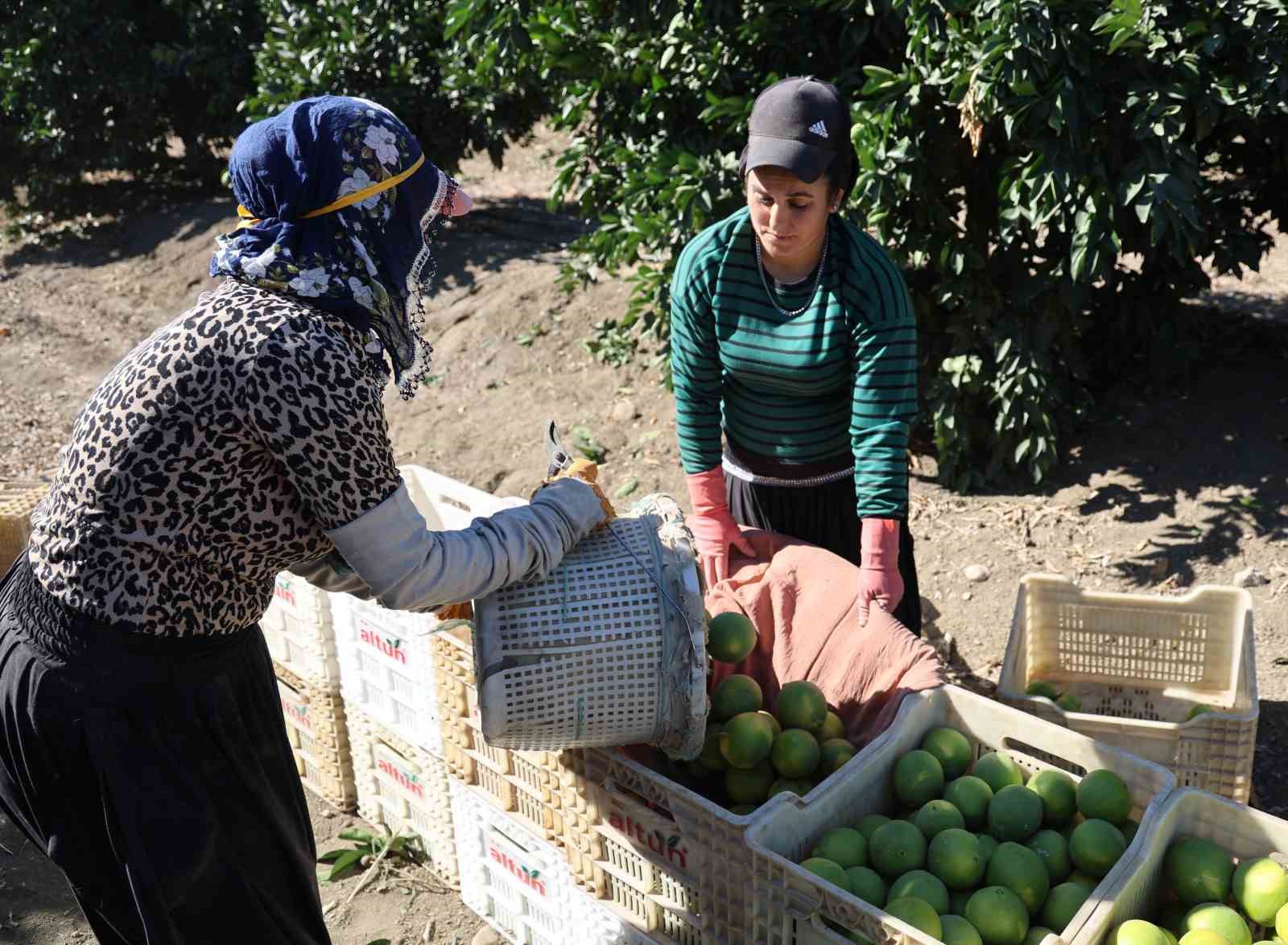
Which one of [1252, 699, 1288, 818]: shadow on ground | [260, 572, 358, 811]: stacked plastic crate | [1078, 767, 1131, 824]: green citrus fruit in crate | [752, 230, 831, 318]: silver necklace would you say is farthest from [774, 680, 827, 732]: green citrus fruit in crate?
[1252, 699, 1288, 818]: shadow on ground

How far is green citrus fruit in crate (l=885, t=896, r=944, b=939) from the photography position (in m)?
2.06

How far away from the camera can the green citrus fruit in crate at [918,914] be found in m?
2.06

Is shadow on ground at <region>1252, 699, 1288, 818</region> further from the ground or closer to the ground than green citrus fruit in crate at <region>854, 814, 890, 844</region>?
closer to the ground

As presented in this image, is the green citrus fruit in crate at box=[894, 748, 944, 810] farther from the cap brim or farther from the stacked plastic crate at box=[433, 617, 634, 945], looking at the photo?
the cap brim

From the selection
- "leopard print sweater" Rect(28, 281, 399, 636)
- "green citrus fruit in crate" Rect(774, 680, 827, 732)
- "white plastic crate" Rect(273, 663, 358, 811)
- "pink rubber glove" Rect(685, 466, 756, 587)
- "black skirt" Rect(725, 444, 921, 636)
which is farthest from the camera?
"white plastic crate" Rect(273, 663, 358, 811)

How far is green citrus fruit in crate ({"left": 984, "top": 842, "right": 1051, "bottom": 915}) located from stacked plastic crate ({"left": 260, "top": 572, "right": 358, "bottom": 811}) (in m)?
2.28

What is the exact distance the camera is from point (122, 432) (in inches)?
77.5

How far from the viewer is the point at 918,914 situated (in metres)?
2.07

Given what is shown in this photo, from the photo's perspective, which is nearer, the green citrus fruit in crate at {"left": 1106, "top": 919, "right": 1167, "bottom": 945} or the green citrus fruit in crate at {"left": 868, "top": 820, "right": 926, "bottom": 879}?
the green citrus fruit in crate at {"left": 1106, "top": 919, "right": 1167, "bottom": 945}

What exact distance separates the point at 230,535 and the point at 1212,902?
1.86m

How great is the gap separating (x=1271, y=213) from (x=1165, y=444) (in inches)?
49.7

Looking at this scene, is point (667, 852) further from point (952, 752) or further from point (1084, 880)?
point (1084, 880)

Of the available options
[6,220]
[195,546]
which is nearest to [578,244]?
[195,546]

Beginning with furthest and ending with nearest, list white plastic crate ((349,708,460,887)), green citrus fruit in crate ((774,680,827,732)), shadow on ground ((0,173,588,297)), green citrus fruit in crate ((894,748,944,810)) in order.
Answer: shadow on ground ((0,173,588,297))
white plastic crate ((349,708,460,887))
green citrus fruit in crate ((774,680,827,732))
green citrus fruit in crate ((894,748,944,810))
